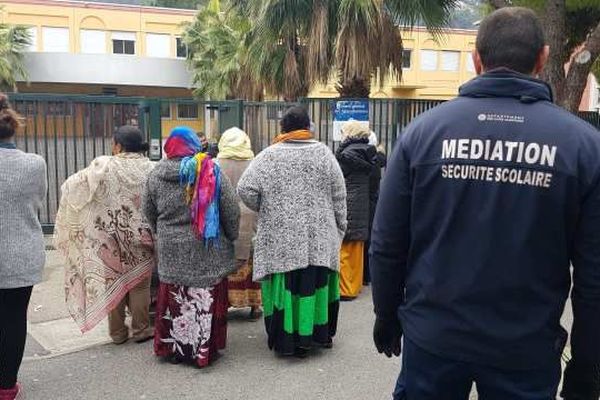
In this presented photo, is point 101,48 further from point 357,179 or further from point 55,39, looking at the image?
point 357,179

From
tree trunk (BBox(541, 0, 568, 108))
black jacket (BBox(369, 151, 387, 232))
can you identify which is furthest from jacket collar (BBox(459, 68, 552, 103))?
tree trunk (BBox(541, 0, 568, 108))

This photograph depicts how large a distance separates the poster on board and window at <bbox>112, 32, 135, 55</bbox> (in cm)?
3289

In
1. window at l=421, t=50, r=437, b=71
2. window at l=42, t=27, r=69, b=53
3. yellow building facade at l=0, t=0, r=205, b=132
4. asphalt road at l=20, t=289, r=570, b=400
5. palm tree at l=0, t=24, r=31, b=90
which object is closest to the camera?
asphalt road at l=20, t=289, r=570, b=400

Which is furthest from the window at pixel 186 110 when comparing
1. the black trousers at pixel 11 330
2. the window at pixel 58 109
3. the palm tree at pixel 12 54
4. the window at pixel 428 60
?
the window at pixel 428 60

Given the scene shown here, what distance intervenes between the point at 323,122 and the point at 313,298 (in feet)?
16.1

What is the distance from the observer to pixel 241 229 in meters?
5.10

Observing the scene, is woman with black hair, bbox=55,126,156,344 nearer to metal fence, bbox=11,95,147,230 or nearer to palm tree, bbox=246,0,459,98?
metal fence, bbox=11,95,147,230

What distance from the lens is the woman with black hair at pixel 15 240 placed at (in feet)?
11.8

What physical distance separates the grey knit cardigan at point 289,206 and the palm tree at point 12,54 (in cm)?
2675

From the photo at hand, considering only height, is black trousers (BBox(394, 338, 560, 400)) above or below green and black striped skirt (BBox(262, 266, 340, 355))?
above

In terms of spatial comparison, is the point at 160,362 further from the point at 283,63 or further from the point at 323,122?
the point at 283,63

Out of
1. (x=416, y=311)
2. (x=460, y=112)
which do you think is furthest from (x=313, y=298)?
(x=460, y=112)

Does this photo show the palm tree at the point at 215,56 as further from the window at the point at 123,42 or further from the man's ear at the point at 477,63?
the man's ear at the point at 477,63

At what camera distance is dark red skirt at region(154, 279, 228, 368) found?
4.44 m
